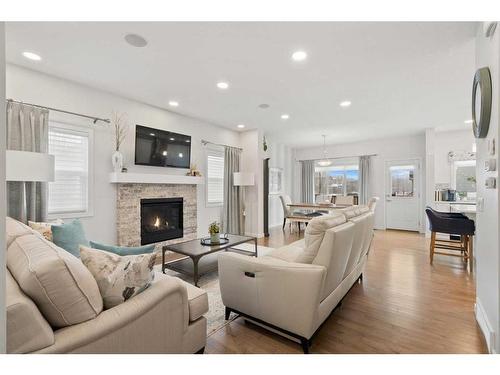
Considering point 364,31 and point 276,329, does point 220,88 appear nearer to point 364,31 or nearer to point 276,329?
point 364,31

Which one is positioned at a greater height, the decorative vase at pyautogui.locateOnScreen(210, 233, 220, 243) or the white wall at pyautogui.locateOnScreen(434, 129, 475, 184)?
the white wall at pyautogui.locateOnScreen(434, 129, 475, 184)

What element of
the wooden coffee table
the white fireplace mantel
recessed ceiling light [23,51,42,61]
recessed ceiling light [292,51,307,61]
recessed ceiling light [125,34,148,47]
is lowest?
the wooden coffee table

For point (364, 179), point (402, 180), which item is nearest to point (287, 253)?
point (364, 179)

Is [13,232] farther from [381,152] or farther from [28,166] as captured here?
[381,152]

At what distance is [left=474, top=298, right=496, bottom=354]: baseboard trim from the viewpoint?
5.46ft

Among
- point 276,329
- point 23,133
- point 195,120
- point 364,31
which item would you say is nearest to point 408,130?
point 364,31

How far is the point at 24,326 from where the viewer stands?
3.05 ft

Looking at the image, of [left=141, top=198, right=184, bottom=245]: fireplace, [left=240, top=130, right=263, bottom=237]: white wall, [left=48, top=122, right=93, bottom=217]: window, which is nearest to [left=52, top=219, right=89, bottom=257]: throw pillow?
[left=48, top=122, right=93, bottom=217]: window

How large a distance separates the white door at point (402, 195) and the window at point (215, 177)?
15.5 feet

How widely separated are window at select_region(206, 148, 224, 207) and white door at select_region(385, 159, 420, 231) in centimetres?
473

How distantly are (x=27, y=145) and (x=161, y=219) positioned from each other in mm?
2149

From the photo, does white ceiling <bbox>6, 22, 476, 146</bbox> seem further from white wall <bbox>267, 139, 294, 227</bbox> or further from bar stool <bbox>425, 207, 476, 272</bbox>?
white wall <bbox>267, 139, 294, 227</bbox>

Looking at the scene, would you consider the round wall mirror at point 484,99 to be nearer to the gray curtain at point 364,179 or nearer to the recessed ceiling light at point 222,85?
the recessed ceiling light at point 222,85

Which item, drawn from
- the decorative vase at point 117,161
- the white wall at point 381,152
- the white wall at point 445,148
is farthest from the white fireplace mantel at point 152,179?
the white wall at point 445,148
